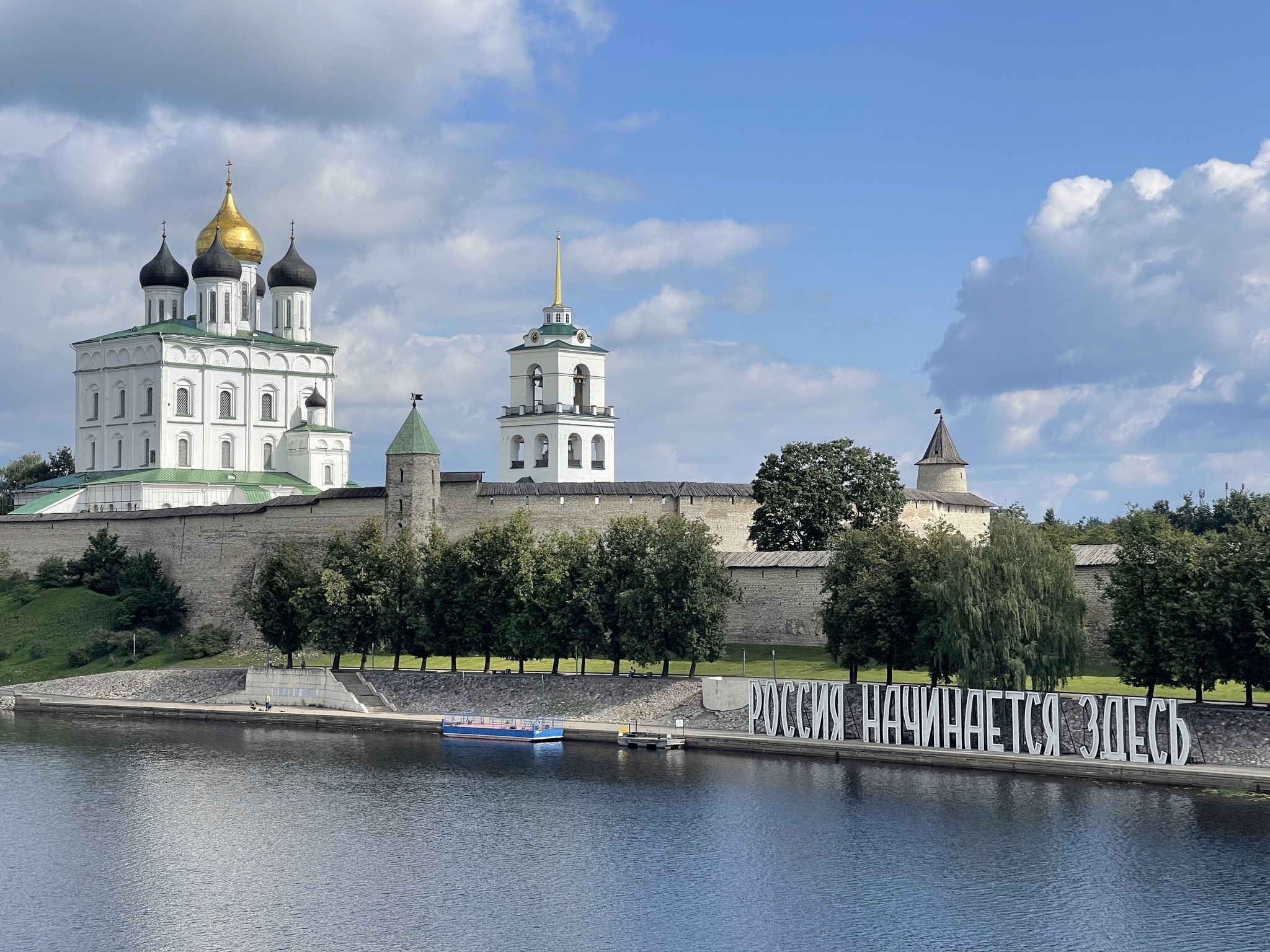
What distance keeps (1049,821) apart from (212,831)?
13.6 meters

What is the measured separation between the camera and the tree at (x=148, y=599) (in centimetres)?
4997

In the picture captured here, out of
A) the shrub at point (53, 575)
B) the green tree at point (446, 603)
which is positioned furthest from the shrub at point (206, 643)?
the green tree at point (446, 603)

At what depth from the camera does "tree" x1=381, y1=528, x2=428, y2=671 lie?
4272cm

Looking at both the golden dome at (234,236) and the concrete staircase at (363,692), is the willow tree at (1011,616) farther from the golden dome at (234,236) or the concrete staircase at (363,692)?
the golden dome at (234,236)

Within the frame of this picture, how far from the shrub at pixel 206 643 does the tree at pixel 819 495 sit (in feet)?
50.3

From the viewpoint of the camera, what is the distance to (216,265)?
Answer: 6494cm

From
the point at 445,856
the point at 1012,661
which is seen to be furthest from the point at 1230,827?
the point at 445,856

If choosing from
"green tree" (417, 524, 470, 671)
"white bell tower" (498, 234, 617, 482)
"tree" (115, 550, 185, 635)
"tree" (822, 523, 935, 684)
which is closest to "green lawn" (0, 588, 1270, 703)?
"tree" (115, 550, 185, 635)

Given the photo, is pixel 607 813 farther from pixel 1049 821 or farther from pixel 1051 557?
pixel 1051 557

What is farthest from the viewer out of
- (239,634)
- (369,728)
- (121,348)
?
(121,348)

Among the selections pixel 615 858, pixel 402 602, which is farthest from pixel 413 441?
pixel 615 858

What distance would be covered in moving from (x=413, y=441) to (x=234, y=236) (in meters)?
A: 24.0

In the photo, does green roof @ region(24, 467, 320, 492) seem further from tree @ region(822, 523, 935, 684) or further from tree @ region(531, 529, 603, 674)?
tree @ region(822, 523, 935, 684)

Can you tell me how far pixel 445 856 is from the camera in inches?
1037
